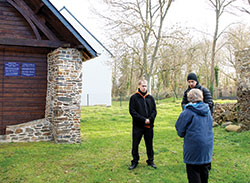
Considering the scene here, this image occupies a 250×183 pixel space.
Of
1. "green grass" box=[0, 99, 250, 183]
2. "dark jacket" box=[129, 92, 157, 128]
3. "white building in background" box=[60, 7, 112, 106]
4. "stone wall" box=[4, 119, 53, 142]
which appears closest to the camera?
"green grass" box=[0, 99, 250, 183]

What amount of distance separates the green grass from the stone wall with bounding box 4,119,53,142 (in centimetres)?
38

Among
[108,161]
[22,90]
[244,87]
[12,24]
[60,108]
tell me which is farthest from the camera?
[244,87]

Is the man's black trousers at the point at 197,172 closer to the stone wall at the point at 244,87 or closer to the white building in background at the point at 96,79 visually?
the stone wall at the point at 244,87

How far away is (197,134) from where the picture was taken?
3480 mm

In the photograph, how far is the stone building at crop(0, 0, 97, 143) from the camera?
810 cm

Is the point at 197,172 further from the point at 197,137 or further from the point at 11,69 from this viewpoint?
the point at 11,69

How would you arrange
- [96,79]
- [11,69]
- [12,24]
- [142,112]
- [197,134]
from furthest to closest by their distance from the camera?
[96,79] < [11,69] < [12,24] < [142,112] < [197,134]

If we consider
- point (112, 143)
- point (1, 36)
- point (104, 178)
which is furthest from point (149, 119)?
point (1, 36)

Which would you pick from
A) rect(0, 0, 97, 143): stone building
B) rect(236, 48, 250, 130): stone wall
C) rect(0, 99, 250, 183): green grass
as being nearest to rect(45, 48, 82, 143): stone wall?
rect(0, 0, 97, 143): stone building

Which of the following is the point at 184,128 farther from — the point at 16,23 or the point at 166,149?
the point at 16,23

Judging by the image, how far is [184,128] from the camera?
361 cm

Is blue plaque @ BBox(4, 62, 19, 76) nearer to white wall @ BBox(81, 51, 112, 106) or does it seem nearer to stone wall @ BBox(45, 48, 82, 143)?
stone wall @ BBox(45, 48, 82, 143)

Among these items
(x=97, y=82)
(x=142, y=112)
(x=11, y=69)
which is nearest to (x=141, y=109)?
(x=142, y=112)

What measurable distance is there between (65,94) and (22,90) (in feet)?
5.65
